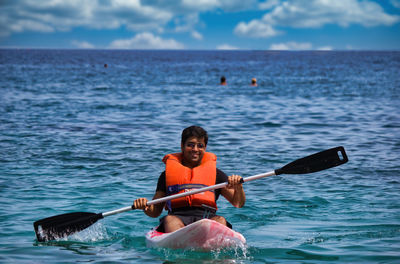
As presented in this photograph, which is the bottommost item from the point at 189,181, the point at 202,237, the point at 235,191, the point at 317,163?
the point at 202,237

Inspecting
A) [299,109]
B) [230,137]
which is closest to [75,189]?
[230,137]

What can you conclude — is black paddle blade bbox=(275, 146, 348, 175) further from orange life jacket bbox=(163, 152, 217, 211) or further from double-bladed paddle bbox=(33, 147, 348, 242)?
orange life jacket bbox=(163, 152, 217, 211)

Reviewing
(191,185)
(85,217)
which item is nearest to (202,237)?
(191,185)

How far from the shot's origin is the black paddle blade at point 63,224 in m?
7.02

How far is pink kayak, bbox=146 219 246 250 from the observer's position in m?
6.09

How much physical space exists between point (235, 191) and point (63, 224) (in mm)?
2514

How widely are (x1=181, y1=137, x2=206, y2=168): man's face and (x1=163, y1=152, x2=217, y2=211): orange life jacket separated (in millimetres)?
99

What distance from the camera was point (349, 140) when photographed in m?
15.5

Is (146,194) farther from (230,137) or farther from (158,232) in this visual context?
(230,137)

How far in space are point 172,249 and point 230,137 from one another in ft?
32.9

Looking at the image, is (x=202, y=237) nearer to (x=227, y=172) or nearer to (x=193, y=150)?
(x=193, y=150)

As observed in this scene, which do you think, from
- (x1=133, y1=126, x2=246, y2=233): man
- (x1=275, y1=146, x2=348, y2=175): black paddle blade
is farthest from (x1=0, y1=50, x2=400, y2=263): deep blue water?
(x1=275, y1=146, x2=348, y2=175): black paddle blade

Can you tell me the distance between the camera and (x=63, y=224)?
7.15 metres

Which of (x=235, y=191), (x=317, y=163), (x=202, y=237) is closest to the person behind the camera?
(x=202, y=237)
